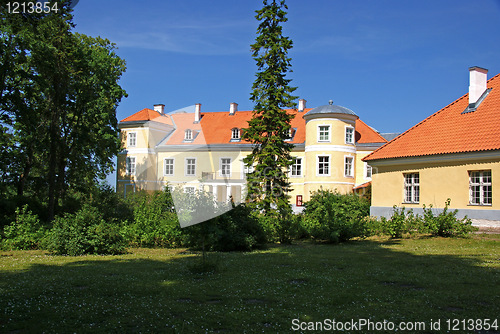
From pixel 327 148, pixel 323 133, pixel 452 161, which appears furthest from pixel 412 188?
pixel 323 133

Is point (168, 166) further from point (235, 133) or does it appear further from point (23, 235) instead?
point (235, 133)

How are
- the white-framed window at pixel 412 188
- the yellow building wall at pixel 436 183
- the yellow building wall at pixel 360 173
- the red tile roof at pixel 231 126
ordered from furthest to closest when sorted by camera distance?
the red tile roof at pixel 231 126
the yellow building wall at pixel 360 173
the white-framed window at pixel 412 188
the yellow building wall at pixel 436 183

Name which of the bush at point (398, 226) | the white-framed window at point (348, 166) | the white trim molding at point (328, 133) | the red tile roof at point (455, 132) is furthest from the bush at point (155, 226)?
the white-framed window at point (348, 166)

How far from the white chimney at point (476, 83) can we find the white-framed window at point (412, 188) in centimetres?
548

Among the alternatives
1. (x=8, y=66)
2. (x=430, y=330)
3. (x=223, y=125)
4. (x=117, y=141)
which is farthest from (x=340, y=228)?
(x=223, y=125)

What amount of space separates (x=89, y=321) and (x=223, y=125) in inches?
1775

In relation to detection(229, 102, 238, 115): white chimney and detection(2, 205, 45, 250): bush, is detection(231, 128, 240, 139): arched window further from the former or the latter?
detection(2, 205, 45, 250): bush

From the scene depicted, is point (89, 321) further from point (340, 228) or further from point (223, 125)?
point (223, 125)

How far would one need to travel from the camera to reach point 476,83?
2514cm

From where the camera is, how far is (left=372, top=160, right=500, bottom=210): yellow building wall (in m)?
22.4

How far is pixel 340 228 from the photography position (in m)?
16.3

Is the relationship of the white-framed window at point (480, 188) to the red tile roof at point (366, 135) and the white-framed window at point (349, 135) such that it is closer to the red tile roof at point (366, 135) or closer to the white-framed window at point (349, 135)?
the white-framed window at point (349, 135)

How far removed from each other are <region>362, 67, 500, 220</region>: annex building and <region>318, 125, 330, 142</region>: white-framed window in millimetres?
12659

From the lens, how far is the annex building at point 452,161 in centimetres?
2241
